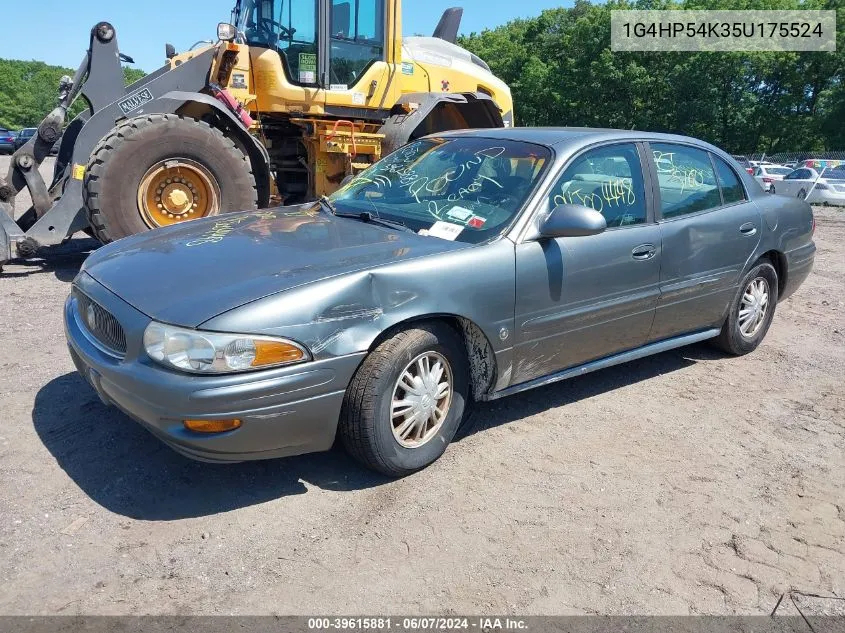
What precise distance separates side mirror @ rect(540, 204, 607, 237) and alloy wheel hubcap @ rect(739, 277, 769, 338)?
208 cm

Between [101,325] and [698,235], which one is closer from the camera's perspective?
[101,325]

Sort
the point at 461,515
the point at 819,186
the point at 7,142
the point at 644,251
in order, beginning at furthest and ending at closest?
the point at 7,142 → the point at 819,186 → the point at 644,251 → the point at 461,515

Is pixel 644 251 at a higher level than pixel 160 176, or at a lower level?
lower

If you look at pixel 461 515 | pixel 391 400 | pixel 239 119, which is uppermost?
pixel 239 119

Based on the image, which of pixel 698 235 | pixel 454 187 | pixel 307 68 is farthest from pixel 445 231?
pixel 307 68

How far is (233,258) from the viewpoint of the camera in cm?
A: 330

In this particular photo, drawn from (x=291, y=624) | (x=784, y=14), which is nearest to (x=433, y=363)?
(x=291, y=624)

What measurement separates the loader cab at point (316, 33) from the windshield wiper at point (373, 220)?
4.68 m

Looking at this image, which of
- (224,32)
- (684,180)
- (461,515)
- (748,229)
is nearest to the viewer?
(461,515)

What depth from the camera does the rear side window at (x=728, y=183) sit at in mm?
4914

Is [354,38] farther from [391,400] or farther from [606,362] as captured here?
[391,400]

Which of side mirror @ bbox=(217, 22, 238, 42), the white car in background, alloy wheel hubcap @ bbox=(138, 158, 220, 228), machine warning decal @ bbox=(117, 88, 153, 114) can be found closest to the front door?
alloy wheel hubcap @ bbox=(138, 158, 220, 228)

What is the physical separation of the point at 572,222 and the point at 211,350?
6.11 feet

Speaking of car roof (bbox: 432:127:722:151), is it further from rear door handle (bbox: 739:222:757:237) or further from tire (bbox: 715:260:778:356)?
tire (bbox: 715:260:778:356)
